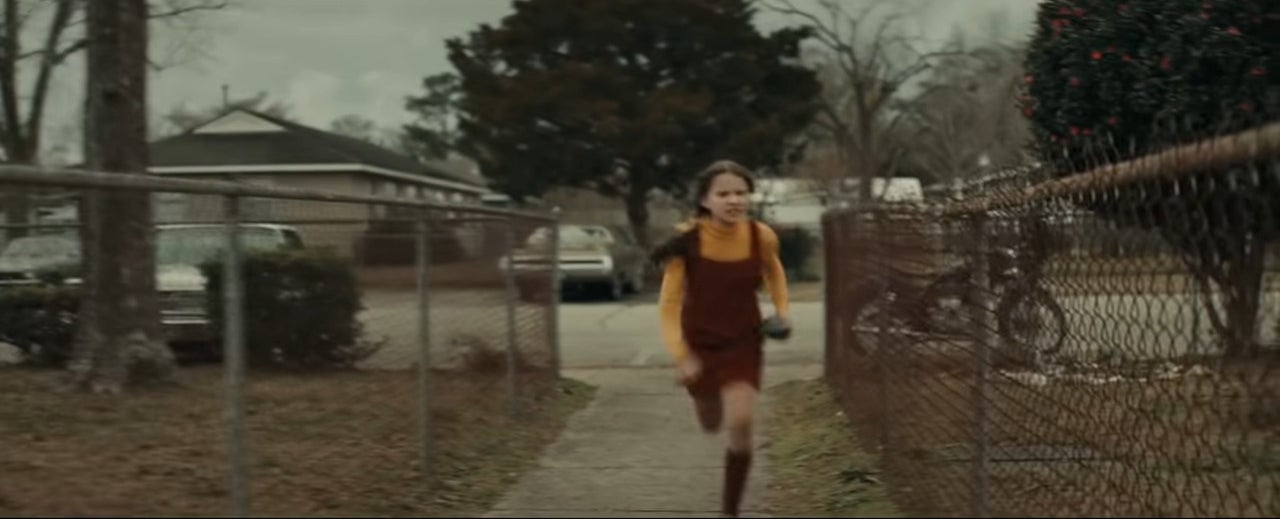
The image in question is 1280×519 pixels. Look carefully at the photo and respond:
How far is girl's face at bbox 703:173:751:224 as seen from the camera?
552 cm

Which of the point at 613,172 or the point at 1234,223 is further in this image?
the point at 613,172

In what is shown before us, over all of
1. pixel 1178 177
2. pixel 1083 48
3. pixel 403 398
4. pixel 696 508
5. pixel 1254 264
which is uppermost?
pixel 1083 48

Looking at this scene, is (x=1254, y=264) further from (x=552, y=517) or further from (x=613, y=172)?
(x=613, y=172)

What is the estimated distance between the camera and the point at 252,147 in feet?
131

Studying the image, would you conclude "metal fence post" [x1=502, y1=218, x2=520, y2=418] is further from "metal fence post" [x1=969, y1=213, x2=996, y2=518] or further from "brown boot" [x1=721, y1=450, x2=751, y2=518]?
"metal fence post" [x1=969, y1=213, x2=996, y2=518]

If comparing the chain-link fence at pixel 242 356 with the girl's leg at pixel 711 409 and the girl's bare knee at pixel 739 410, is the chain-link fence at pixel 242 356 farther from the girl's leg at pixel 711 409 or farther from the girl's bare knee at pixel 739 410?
the girl's bare knee at pixel 739 410

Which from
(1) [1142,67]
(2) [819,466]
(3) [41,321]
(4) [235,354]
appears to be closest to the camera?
(4) [235,354]

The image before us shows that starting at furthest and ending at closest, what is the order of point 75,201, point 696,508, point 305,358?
point 696,508 < point 305,358 < point 75,201

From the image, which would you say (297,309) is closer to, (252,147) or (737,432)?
(737,432)

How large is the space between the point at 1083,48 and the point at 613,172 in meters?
29.2

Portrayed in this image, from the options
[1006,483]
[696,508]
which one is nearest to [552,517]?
[696,508]

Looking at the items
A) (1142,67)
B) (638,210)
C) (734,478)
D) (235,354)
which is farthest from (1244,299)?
(638,210)

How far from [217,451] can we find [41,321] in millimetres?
863

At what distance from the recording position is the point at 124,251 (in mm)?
5555
